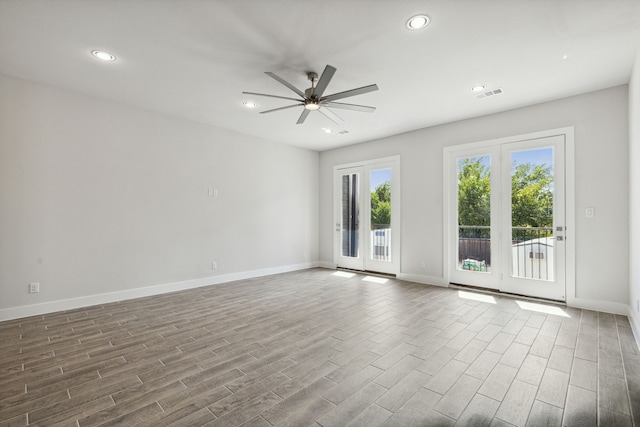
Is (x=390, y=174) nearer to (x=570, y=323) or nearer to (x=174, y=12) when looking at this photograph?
(x=570, y=323)

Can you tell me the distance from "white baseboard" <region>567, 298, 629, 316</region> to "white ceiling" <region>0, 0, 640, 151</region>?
9.31 ft

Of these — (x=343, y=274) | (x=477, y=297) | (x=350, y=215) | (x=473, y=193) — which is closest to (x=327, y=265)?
(x=343, y=274)

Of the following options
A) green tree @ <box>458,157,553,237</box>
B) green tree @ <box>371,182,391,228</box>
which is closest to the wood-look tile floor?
green tree @ <box>458,157,553,237</box>

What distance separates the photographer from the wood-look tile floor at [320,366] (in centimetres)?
189

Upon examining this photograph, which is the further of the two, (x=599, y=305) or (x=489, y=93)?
(x=489, y=93)

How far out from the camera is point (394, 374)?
92.5 inches

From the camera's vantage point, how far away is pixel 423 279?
5.61 meters

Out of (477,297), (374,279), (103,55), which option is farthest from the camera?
(374,279)

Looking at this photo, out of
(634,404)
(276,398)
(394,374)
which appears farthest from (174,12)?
(634,404)

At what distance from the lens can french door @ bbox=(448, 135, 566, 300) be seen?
169 inches

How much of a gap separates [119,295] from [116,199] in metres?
1.45

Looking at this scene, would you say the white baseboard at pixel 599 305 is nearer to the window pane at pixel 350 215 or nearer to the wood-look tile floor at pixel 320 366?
the wood-look tile floor at pixel 320 366

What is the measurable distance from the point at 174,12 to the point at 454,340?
3981 mm

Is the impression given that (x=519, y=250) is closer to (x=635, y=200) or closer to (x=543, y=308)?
(x=543, y=308)
